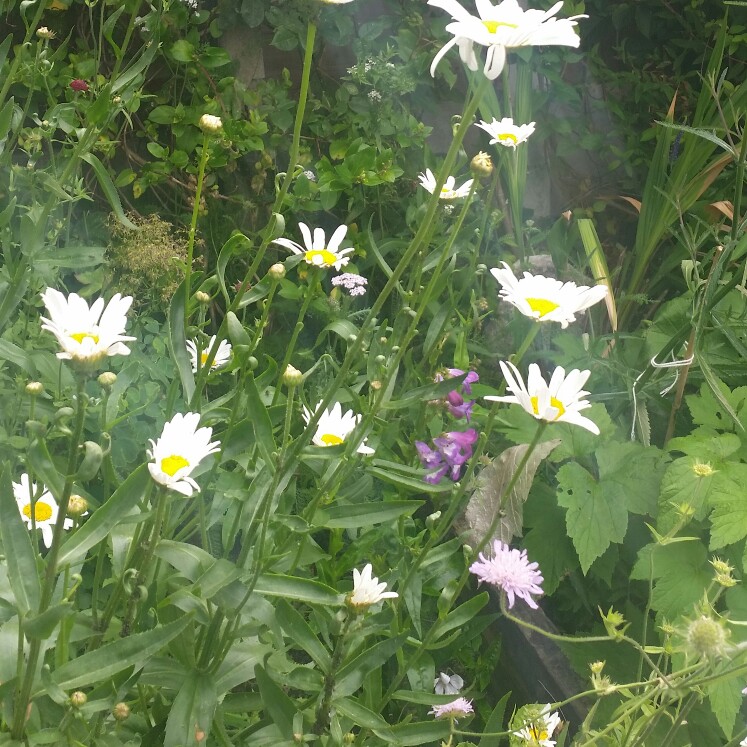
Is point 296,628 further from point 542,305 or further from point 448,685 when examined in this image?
point 448,685

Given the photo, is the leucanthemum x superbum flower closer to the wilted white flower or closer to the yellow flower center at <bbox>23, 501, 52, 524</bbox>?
the yellow flower center at <bbox>23, 501, 52, 524</bbox>

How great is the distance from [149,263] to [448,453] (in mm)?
769

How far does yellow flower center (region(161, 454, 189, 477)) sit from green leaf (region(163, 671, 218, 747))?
0.21 m

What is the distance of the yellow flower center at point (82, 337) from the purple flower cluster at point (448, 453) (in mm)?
586

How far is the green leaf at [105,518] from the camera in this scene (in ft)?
1.98

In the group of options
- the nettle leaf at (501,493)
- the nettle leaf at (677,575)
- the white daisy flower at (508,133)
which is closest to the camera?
the white daisy flower at (508,133)

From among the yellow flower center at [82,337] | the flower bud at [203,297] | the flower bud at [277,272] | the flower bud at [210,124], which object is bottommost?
the flower bud at [203,297]

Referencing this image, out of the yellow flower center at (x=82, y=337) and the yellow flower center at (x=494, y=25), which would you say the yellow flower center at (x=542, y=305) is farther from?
the yellow flower center at (x=82, y=337)

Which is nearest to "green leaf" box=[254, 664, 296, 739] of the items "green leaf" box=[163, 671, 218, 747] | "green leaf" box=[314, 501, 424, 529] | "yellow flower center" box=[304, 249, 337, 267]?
"green leaf" box=[163, 671, 218, 747]

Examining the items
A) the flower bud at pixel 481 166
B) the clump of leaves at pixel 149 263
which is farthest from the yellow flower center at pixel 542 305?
the clump of leaves at pixel 149 263

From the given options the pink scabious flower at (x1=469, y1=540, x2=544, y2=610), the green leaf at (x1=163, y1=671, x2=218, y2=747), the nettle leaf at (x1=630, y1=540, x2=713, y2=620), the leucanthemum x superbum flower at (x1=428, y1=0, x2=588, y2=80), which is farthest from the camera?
the nettle leaf at (x1=630, y1=540, x2=713, y2=620)

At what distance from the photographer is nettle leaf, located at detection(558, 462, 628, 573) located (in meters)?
1.22

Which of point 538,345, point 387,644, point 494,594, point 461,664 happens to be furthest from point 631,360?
point 387,644

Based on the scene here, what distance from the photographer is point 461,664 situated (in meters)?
1.41
